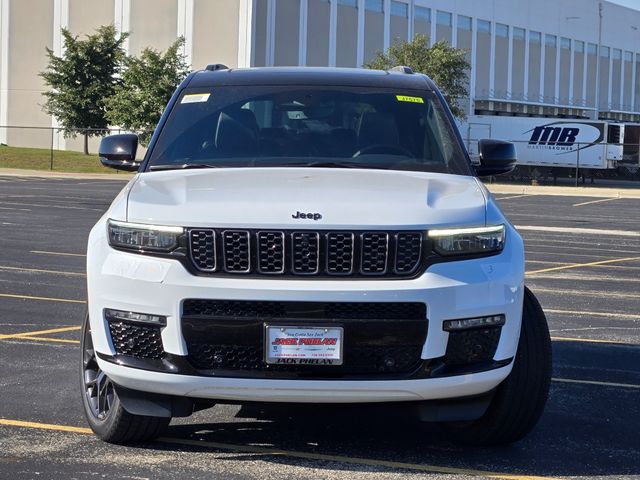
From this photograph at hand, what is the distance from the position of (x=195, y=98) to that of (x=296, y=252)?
6.77 ft

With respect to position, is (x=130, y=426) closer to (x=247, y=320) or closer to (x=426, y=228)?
(x=247, y=320)

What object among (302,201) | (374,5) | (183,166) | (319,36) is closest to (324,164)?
(183,166)

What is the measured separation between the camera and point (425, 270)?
518cm

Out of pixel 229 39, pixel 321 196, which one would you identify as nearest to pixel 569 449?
pixel 321 196

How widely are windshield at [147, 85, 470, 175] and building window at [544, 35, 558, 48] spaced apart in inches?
2948

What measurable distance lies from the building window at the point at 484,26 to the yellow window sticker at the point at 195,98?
223 ft

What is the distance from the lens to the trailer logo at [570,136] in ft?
177

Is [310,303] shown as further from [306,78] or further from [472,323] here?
[306,78]

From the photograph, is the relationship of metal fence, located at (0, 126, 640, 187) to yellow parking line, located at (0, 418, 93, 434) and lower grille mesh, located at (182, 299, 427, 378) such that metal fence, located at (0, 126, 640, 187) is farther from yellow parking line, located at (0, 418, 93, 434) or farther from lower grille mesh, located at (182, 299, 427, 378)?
lower grille mesh, located at (182, 299, 427, 378)

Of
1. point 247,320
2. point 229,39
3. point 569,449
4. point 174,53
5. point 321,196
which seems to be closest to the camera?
point 247,320

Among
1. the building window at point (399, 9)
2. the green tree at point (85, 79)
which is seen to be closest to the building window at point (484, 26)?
the building window at point (399, 9)

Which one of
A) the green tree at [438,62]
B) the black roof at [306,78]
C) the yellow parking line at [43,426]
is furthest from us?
the green tree at [438,62]

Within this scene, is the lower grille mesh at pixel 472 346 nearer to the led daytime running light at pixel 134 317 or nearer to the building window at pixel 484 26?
the led daytime running light at pixel 134 317

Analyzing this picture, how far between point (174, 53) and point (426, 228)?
47.8 metres
